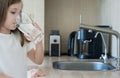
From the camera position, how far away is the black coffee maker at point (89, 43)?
8.49 feet

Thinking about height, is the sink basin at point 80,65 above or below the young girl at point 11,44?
below

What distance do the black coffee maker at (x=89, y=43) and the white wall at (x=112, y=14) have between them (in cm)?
14

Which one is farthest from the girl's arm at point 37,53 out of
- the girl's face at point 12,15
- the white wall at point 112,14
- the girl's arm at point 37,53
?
the white wall at point 112,14

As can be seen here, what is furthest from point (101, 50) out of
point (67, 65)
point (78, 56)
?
point (67, 65)

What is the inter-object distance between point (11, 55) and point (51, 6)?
7.16 feet

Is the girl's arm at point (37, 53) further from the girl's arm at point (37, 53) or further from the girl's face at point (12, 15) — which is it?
the girl's face at point (12, 15)

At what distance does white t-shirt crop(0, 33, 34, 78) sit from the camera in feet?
2.95

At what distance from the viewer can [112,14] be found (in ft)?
8.69

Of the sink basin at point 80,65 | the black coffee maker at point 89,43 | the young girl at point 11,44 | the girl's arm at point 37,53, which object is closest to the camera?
the young girl at point 11,44

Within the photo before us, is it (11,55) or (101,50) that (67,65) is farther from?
(11,55)

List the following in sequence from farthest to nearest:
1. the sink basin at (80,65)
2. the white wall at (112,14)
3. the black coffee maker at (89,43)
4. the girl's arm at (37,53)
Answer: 1. the black coffee maker at (89,43)
2. the white wall at (112,14)
3. the sink basin at (80,65)
4. the girl's arm at (37,53)

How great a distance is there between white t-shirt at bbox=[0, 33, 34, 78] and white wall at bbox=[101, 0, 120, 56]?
1609 millimetres

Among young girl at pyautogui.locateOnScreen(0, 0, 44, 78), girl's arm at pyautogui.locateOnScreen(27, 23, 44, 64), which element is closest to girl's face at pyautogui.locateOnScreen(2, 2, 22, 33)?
young girl at pyautogui.locateOnScreen(0, 0, 44, 78)

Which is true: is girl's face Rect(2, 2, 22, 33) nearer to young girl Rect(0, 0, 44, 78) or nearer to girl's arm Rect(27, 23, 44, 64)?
young girl Rect(0, 0, 44, 78)
